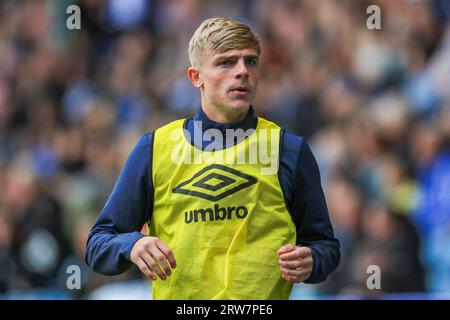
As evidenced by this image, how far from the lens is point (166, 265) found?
2.43 meters

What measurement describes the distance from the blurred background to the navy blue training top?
84.0 inches

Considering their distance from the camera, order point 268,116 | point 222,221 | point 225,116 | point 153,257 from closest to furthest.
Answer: point 153,257
point 222,221
point 225,116
point 268,116

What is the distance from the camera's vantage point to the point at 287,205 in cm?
266

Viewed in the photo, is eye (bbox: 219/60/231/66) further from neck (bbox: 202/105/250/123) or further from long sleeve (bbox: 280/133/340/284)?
long sleeve (bbox: 280/133/340/284)

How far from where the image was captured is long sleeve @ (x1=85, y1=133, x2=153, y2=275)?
2637mm

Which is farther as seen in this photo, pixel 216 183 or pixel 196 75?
pixel 196 75

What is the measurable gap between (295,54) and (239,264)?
3135mm

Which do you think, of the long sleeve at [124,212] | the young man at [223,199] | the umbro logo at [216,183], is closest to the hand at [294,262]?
the young man at [223,199]

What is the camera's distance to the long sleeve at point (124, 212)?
264 cm

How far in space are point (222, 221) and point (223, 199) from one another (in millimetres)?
63

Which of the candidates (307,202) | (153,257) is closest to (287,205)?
(307,202)

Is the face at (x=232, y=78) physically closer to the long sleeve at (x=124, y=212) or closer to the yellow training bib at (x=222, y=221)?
the yellow training bib at (x=222, y=221)

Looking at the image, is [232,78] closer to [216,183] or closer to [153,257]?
[216,183]
